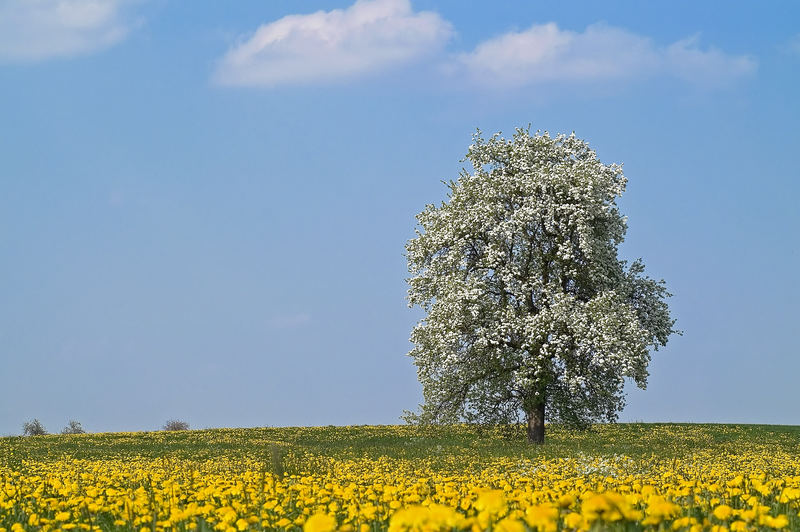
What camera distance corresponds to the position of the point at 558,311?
28.4 meters

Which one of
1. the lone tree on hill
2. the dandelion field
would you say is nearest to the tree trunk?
the lone tree on hill

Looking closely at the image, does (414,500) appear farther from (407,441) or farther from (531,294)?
(407,441)

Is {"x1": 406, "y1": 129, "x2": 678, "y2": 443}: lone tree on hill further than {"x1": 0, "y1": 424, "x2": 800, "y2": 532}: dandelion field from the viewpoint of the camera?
Yes

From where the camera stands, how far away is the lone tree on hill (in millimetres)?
28719

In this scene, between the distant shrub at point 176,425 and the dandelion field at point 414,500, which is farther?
the distant shrub at point 176,425

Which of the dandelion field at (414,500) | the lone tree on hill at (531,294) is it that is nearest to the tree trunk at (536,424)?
the lone tree on hill at (531,294)

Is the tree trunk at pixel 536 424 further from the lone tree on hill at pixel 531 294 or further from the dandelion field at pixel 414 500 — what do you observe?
the dandelion field at pixel 414 500

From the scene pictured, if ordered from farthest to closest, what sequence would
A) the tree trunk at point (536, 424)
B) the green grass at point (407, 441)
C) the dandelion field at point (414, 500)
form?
A: the tree trunk at point (536, 424), the green grass at point (407, 441), the dandelion field at point (414, 500)

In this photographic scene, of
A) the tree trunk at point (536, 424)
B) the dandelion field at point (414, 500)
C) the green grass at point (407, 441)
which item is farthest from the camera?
the tree trunk at point (536, 424)

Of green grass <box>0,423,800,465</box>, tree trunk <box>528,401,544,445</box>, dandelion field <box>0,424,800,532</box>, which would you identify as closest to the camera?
dandelion field <box>0,424,800,532</box>

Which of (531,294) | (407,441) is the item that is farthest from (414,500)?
(407,441)

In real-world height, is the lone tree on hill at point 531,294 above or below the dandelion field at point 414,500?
above

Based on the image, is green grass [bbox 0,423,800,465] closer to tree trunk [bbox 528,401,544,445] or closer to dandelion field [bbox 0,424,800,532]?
tree trunk [bbox 528,401,544,445]

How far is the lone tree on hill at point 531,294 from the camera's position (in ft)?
94.2
